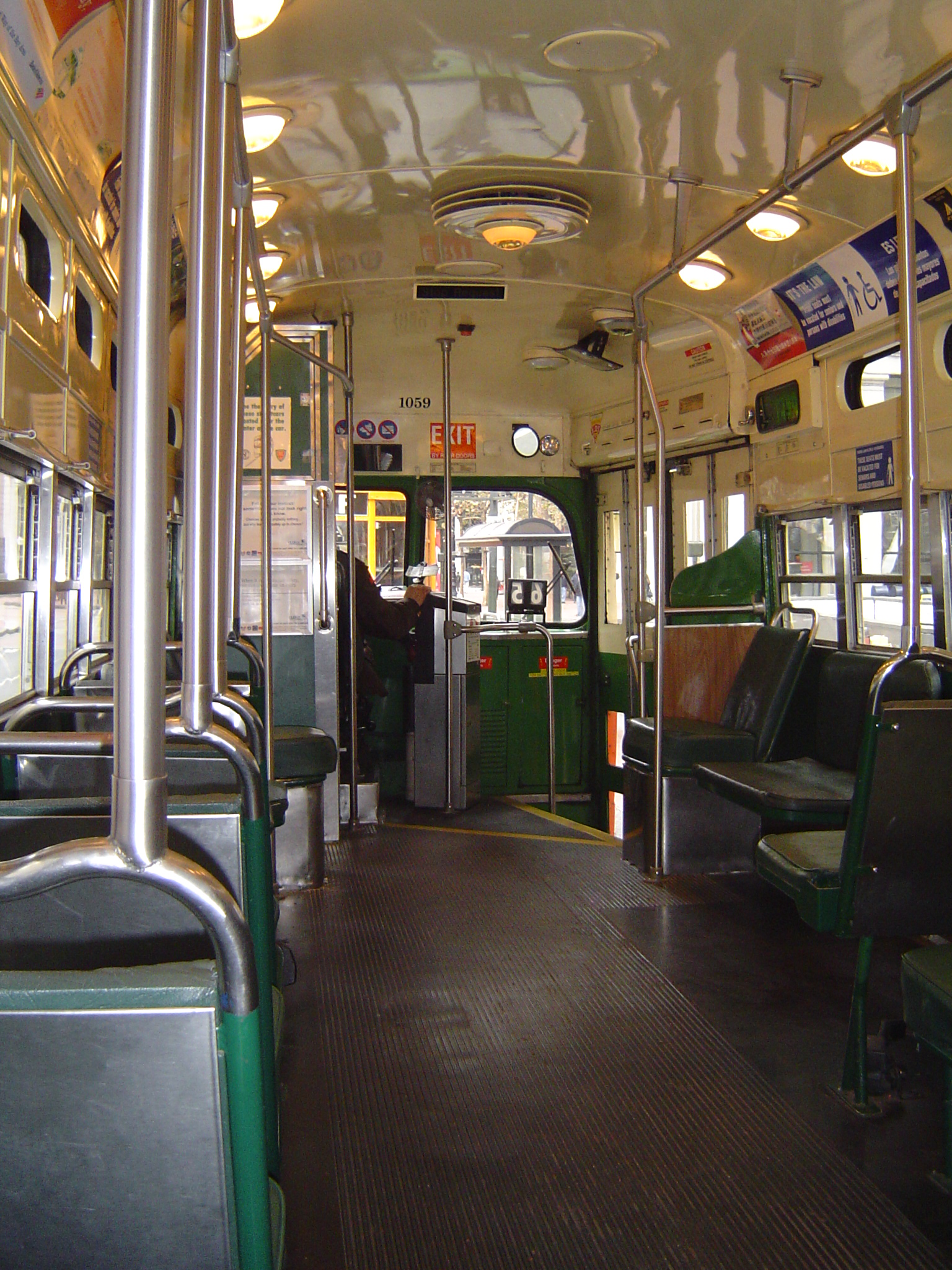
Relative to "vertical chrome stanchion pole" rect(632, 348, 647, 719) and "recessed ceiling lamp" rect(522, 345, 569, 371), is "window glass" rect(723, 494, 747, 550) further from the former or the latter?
"recessed ceiling lamp" rect(522, 345, 569, 371)

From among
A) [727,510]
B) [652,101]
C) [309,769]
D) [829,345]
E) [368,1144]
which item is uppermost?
[652,101]

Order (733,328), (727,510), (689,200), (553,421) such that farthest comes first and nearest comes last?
(553,421) < (727,510) < (733,328) < (689,200)

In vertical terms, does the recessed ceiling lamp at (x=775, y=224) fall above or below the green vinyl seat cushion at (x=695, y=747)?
above

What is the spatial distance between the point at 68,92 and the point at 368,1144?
8.13 ft

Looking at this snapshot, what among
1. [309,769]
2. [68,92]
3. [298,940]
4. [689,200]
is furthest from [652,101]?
[298,940]

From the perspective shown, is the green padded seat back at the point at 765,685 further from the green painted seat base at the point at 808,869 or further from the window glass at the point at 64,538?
the window glass at the point at 64,538

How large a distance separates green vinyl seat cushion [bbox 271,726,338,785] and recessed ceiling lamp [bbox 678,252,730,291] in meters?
2.57

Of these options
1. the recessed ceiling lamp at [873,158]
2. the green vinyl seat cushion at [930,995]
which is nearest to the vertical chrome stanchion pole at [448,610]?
the recessed ceiling lamp at [873,158]

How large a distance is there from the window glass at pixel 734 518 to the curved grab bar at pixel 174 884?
5.19 m

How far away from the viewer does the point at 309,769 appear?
13.8ft

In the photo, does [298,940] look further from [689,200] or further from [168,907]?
[689,200]

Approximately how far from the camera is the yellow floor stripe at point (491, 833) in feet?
17.0

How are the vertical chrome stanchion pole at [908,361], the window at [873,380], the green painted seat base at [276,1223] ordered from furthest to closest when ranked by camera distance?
the window at [873,380], the vertical chrome stanchion pole at [908,361], the green painted seat base at [276,1223]

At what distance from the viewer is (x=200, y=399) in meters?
1.61
